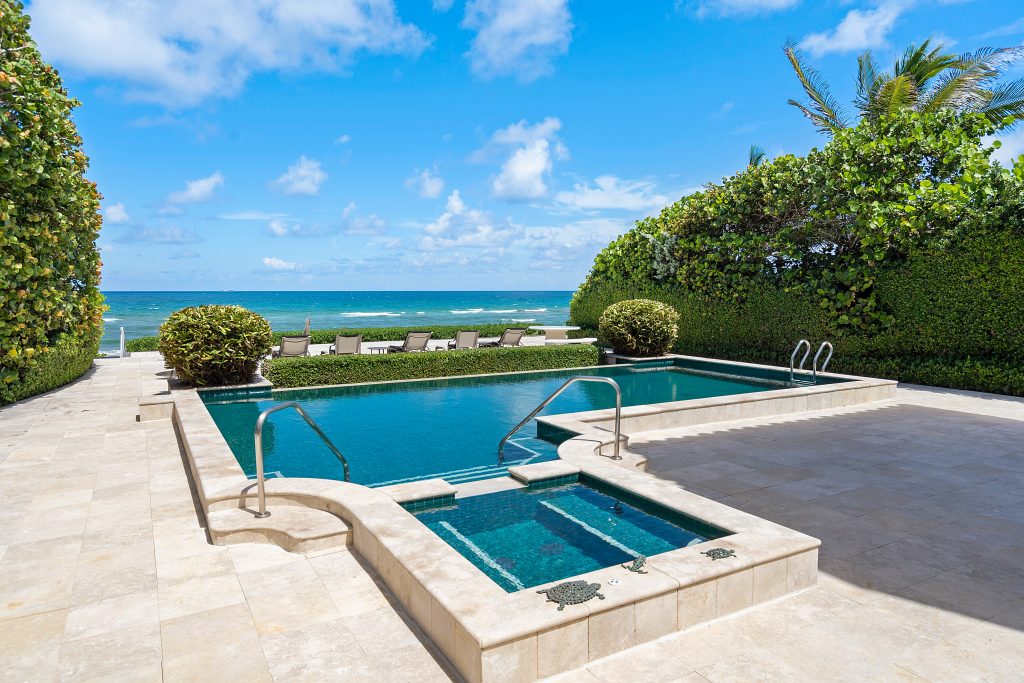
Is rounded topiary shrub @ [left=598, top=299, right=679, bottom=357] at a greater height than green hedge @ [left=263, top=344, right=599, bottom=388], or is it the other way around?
rounded topiary shrub @ [left=598, top=299, right=679, bottom=357]

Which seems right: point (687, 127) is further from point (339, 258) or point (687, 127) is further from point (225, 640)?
point (339, 258)

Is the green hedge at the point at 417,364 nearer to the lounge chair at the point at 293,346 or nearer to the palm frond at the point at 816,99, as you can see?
the lounge chair at the point at 293,346

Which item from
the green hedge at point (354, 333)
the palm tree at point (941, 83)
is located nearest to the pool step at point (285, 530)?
the green hedge at point (354, 333)

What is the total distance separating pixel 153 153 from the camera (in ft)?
124

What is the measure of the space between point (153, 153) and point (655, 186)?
31.5 metres

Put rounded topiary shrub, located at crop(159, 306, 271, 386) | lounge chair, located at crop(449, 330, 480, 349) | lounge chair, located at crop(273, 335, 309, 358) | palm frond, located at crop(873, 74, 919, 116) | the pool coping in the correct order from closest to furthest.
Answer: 1. the pool coping
2. rounded topiary shrub, located at crop(159, 306, 271, 386)
3. lounge chair, located at crop(273, 335, 309, 358)
4. palm frond, located at crop(873, 74, 919, 116)
5. lounge chair, located at crop(449, 330, 480, 349)

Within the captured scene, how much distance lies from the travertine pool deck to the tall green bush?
378 cm

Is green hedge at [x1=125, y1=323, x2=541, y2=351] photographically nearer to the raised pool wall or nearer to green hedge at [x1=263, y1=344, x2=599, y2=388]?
green hedge at [x1=263, y1=344, x2=599, y2=388]

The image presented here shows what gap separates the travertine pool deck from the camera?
2.90m

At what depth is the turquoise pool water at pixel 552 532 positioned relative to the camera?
402 centimetres

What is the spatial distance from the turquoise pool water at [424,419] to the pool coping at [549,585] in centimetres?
192

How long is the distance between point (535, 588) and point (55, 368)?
39.3 ft

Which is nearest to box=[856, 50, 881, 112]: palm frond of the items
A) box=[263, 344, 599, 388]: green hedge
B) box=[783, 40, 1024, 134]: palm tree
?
box=[783, 40, 1024, 134]: palm tree

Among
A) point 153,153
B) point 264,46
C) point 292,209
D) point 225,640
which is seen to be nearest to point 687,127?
point 264,46
